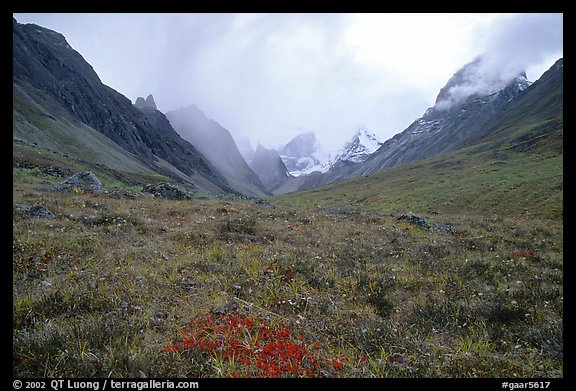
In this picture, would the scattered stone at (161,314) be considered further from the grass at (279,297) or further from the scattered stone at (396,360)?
the scattered stone at (396,360)

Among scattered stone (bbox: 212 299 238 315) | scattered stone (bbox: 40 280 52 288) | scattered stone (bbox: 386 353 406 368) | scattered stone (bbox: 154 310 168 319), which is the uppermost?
scattered stone (bbox: 40 280 52 288)

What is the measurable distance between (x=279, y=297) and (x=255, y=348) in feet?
7.01

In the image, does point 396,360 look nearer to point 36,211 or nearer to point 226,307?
point 226,307

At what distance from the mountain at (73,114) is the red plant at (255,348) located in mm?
67121

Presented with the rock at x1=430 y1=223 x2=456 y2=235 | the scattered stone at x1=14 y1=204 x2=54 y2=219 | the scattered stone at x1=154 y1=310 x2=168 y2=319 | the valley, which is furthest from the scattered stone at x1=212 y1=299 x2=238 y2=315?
the rock at x1=430 y1=223 x2=456 y2=235

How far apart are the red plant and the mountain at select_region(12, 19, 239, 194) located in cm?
6712

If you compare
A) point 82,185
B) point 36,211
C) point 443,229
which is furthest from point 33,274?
point 82,185

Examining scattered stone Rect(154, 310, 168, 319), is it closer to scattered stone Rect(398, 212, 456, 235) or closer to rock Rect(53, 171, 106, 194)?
scattered stone Rect(398, 212, 456, 235)

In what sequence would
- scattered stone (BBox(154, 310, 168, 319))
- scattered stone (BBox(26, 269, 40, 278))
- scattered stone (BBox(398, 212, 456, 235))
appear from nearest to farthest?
scattered stone (BBox(154, 310, 168, 319)), scattered stone (BBox(26, 269, 40, 278)), scattered stone (BBox(398, 212, 456, 235))

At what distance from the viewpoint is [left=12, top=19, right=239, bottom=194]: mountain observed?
77125mm

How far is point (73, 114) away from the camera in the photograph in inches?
4402

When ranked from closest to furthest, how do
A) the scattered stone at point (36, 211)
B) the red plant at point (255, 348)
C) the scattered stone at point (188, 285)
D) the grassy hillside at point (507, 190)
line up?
1. the red plant at point (255, 348)
2. the scattered stone at point (188, 285)
3. the scattered stone at point (36, 211)
4. the grassy hillside at point (507, 190)

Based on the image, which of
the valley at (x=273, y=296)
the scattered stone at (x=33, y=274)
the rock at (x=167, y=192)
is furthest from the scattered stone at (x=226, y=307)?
the rock at (x=167, y=192)

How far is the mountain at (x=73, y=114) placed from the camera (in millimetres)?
77125
